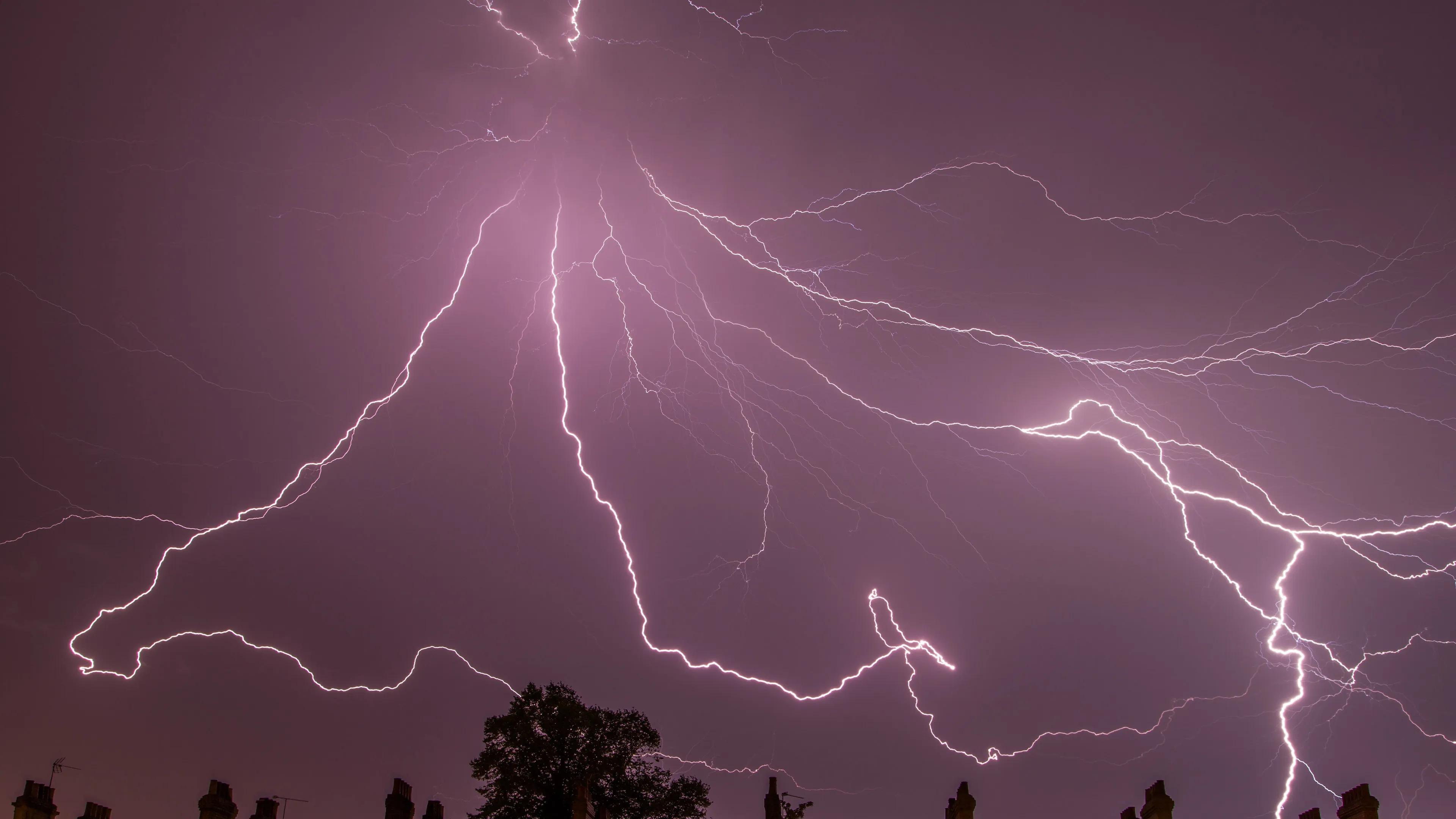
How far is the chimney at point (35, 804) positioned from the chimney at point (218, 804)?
8.23ft

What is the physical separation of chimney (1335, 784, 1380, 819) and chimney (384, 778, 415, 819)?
1389cm

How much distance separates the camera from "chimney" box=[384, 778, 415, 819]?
1703cm

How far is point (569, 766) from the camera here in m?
19.7

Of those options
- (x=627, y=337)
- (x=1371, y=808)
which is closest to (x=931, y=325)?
(x=627, y=337)

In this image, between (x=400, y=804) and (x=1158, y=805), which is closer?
(x=1158, y=805)

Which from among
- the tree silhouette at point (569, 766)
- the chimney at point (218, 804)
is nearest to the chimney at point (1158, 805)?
the tree silhouette at point (569, 766)

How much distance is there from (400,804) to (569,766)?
3520mm

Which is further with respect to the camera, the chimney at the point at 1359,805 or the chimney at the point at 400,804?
the chimney at the point at 400,804

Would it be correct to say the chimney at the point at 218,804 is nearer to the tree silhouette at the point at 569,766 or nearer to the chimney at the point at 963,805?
the tree silhouette at the point at 569,766

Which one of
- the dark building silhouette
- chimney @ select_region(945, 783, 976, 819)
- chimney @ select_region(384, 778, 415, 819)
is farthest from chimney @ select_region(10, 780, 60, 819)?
chimney @ select_region(945, 783, 976, 819)

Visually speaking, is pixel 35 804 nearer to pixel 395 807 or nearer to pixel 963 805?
pixel 395 807

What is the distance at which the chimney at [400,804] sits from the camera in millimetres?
17031

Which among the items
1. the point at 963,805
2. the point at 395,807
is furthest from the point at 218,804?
the point at 963,805

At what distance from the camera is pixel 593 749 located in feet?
65.3
